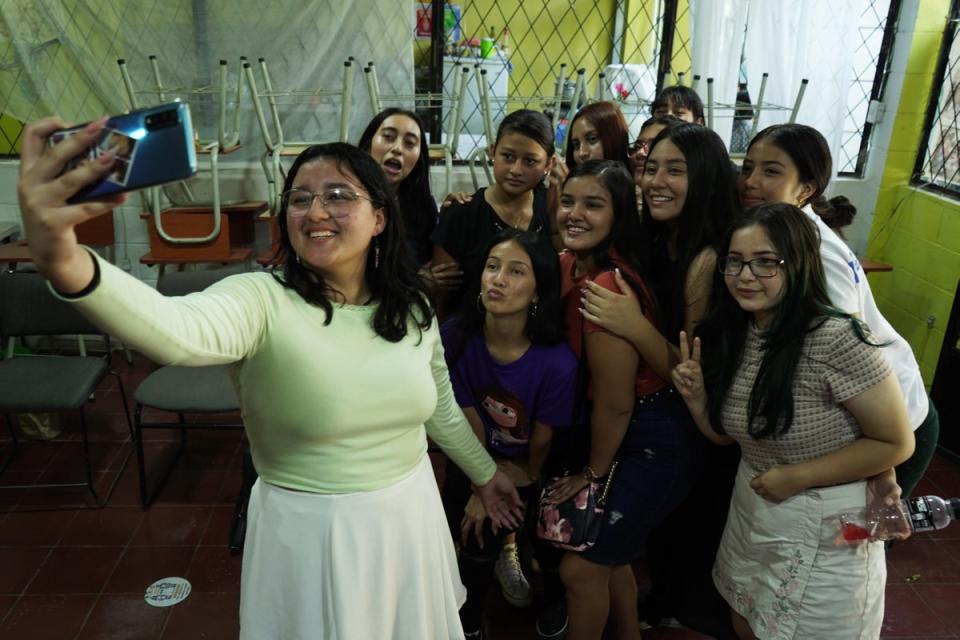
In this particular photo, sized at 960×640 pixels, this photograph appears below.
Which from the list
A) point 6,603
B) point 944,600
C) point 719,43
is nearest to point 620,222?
point 944,600

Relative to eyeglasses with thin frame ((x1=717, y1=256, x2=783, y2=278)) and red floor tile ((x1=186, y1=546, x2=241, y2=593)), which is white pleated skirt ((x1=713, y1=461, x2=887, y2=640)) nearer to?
eyeglasses with thin frame ((x1=717, y1=256, x2=783, y2=278))

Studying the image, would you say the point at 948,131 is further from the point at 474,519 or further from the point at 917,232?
the point at 474,519

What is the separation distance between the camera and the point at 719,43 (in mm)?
3648

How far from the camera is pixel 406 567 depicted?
1.33 meters

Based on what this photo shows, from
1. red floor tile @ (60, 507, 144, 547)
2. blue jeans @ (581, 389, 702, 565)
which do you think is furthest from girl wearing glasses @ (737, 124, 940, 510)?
red floor tile @ (60, 507, 144, 547)

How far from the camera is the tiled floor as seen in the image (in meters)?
2.23

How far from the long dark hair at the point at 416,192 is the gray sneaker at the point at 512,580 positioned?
1.01 meters

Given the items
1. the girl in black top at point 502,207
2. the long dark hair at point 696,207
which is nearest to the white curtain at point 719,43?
the girl in black top at point 502,207

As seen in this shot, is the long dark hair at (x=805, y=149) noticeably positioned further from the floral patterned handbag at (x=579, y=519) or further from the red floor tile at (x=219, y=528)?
the red floor tile at (x=219, y=528)

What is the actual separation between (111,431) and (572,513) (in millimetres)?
2441

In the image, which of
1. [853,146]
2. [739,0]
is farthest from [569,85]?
[853,146]

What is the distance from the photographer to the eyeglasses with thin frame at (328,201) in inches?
47.9

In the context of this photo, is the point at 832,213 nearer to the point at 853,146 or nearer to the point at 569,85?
the point at 853,146

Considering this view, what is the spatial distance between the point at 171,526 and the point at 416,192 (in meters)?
1.50
